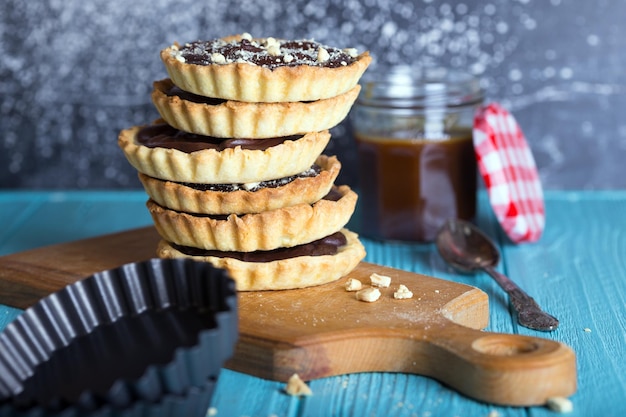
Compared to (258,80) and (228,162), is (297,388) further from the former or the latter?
(258,80)

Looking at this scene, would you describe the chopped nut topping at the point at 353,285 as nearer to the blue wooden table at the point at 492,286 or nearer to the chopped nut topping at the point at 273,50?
the blue wooden table at the point at 492,286

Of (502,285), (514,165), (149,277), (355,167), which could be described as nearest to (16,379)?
(149,277)

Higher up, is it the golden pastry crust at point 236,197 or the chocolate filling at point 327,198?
the golden pastry crust at point 236,197

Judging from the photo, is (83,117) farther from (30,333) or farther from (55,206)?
(30,333)

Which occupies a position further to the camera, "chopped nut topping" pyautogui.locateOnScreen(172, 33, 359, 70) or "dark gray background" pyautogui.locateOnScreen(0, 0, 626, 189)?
"dark gray background" pyautogui.locateOnScreen(0, 0, 626, 189)

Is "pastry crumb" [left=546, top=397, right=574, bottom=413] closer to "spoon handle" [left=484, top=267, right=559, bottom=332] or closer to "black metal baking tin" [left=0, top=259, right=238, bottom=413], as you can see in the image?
"spoon handle" [left=484, top=267, right=559, bottom=332]

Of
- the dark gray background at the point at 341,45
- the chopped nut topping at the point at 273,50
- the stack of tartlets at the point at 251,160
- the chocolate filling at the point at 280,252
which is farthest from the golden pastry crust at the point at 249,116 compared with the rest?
the dark gray background at the point at 341,45

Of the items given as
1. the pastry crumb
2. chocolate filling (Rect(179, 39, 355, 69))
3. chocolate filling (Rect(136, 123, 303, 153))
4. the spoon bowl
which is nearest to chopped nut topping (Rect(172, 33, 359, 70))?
chocolate filling (Rect(179, 39, 355, 69))
